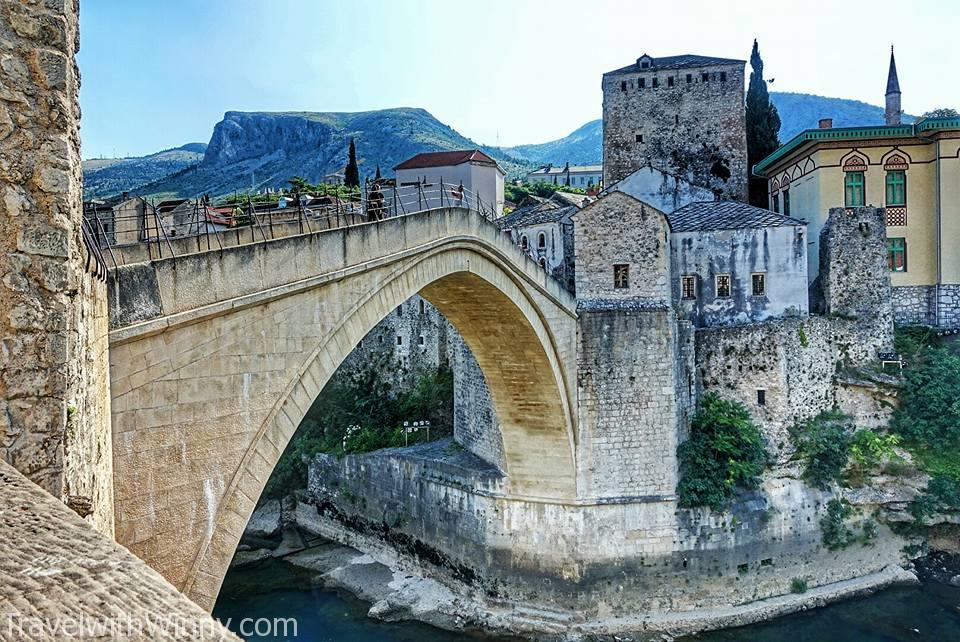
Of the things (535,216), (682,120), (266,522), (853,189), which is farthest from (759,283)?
(266,522)

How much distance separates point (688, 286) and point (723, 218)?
2.12 m

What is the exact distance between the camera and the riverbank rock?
2467 centimetres

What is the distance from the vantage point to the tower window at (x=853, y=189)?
72.6ft

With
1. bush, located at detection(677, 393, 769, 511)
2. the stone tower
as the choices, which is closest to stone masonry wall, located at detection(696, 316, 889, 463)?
bush, located at detection(677, 393, 769, 511)

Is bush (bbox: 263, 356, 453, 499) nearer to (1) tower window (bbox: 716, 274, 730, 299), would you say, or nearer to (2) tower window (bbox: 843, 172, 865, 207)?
(1) tower window (bbox: 716, 274, 730, 299)

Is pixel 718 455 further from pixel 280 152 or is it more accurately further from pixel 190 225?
pixel 280 152

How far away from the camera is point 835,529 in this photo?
61.7 feet

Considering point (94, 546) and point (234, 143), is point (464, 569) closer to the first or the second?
point (94, 546)

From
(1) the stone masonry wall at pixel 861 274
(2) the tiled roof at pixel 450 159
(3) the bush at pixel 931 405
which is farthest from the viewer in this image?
(2) the tiled roof at pixel 450 159

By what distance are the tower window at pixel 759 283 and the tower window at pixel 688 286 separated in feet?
4.82

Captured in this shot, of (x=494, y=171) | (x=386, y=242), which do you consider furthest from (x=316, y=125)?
(x=386, y=242)

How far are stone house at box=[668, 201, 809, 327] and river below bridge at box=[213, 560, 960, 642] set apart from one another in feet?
23.7

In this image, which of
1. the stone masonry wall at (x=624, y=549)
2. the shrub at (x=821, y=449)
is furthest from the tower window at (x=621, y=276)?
the shrub at (x=821, y=449)

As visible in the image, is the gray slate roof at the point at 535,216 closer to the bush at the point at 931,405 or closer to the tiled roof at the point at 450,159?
the bush at the point at 931,405
